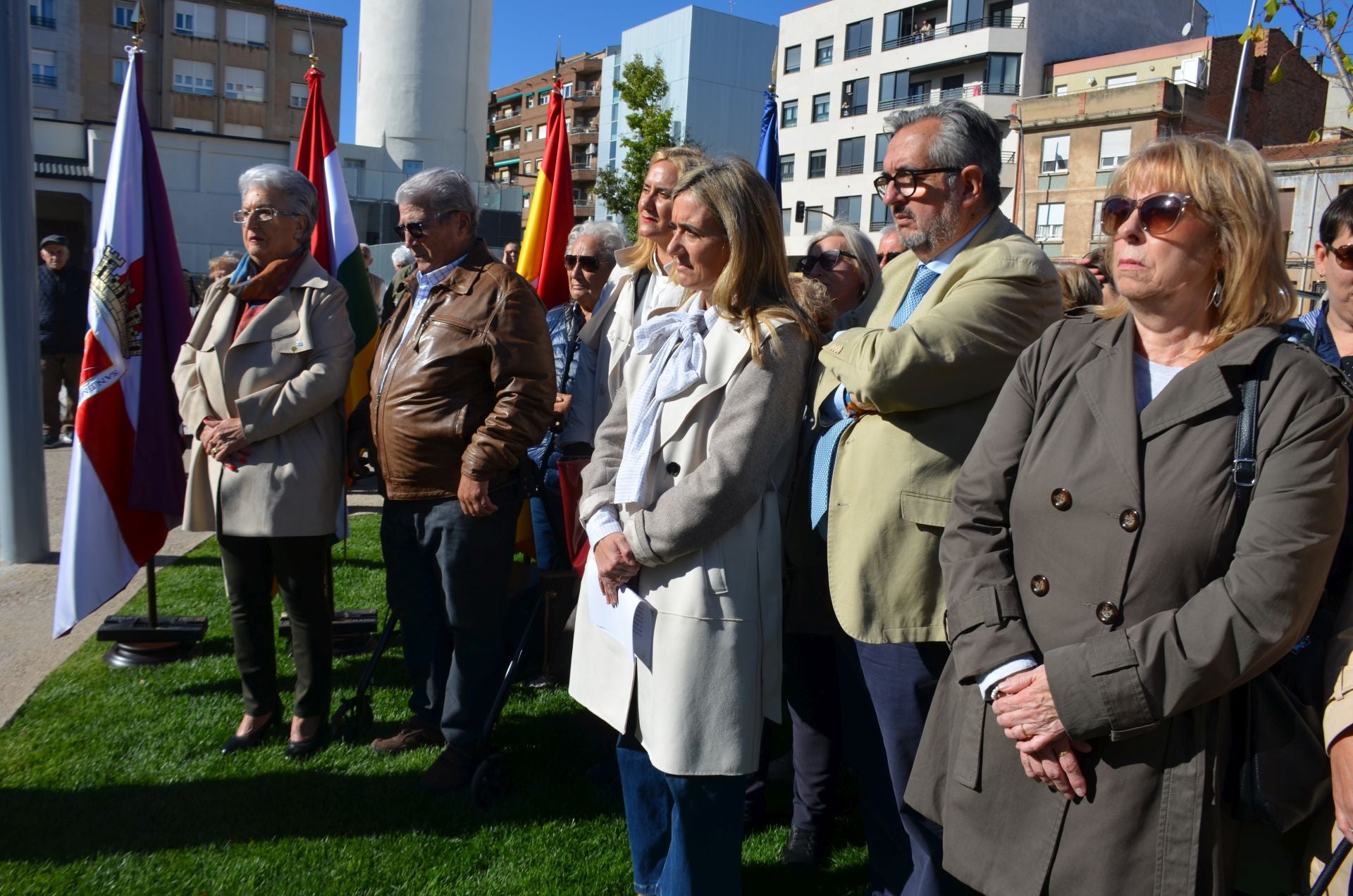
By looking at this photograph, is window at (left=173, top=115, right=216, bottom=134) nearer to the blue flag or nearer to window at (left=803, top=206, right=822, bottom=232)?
window at (left=803, top=206, right=822, bottom=232)

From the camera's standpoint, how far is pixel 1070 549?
6.56ft

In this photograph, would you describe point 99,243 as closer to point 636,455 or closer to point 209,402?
point 209,402

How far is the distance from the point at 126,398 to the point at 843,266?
3450 mm

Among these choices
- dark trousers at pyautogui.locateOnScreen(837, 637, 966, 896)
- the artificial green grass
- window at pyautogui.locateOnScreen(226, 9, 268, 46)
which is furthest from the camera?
window at pyautogui.locateOnScreen(226, 9, 268, 46)

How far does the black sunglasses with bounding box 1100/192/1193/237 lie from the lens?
201cm

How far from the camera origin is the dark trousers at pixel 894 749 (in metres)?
2.59

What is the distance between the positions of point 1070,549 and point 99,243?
4.74 m

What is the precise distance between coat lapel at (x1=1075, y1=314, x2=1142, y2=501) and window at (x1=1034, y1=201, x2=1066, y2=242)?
44.1 meters

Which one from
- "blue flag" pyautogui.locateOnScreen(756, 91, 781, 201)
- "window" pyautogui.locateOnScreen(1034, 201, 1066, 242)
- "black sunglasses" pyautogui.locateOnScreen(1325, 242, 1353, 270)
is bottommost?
"black sunglasses" pyautogui.locateOnScreen(1325, 242, 1353, 270)

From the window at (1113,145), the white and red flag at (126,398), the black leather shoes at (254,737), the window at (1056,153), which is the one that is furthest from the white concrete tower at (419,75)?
the black leather shoes at (254,737)

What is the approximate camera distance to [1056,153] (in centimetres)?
4300

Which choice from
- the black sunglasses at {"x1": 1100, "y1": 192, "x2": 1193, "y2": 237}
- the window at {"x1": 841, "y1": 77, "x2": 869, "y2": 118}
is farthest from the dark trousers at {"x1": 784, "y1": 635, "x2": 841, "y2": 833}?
the window at {"x1": 841, "y1": 77, "x2": 869, "y2": 118}

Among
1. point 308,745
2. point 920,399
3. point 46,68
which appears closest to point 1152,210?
point 920,399

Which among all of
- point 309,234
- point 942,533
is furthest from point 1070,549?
point 309,234
